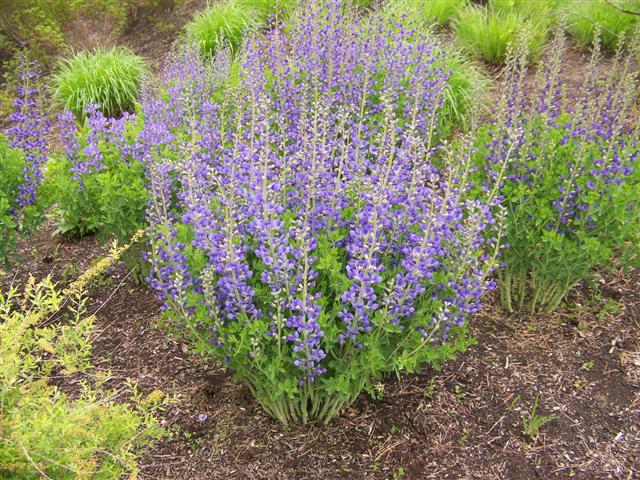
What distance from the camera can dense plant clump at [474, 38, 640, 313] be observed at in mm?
3340

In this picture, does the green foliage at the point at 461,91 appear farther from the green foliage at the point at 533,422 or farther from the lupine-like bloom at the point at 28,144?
the lupine-like bloom at the point at 28,144

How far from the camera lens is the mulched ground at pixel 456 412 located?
3.10 m

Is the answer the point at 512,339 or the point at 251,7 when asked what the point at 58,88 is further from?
the point at 512,339

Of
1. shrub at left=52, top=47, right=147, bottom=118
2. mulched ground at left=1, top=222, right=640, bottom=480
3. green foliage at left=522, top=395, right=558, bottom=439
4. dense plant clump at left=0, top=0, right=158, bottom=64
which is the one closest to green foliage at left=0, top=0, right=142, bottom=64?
dense plant clump at left=0, top=0, right=158, bottom=64

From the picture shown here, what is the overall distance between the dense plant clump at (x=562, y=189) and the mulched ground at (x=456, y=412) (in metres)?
0.41

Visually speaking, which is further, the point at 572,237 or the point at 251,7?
the point at 251,7

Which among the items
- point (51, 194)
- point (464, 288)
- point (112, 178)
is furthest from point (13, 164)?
point (464, 288)

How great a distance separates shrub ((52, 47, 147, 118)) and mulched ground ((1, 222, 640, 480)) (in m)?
4.59

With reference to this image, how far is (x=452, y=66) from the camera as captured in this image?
6406mm

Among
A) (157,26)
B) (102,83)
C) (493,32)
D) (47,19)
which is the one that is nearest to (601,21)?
(493,32)

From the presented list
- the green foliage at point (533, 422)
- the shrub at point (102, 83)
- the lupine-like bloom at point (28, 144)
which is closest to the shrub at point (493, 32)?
the shrub at point (102, 83)

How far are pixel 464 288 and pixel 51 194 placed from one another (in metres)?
3.03

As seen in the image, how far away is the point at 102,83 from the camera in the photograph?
7.97 metres

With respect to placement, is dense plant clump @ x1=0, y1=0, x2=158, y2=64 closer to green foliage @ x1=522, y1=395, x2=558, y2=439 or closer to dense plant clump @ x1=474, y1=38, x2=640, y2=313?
dense plant clump @ x1=474, y1=38, x2=640, y2=313
